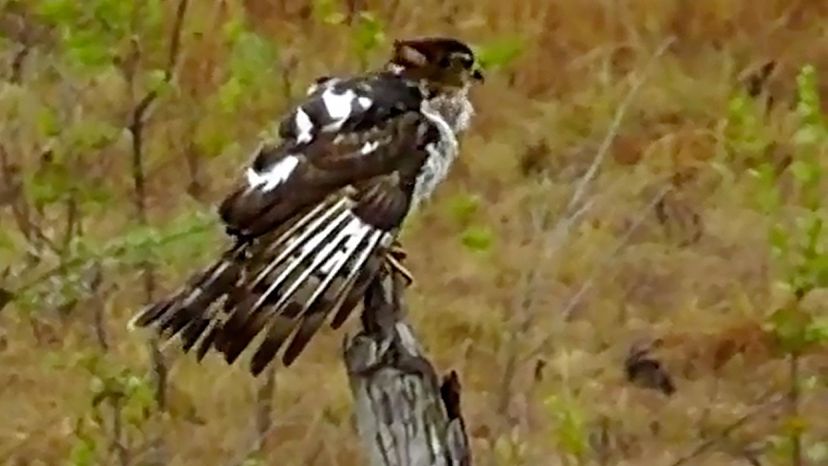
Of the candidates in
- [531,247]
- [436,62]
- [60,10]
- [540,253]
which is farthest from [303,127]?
[531,247]

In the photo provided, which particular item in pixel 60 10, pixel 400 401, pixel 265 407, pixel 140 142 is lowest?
pixel 400 401

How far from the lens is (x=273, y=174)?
2891 mm

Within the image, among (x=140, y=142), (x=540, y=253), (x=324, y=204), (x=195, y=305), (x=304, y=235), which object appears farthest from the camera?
(x=540, y=253)

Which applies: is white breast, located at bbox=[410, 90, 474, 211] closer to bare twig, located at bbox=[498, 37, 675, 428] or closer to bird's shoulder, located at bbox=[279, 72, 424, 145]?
bird's shoulder, located at bbox=[279, 72, 424, 145]

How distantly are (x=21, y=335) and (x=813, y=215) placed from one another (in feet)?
8.90

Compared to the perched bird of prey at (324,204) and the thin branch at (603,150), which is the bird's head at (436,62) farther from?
the thin branch at (603,150)

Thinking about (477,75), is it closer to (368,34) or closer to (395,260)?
(368,34)

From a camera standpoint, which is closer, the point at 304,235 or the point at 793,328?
the point at 304,235

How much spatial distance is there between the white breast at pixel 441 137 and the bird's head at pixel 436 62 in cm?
3

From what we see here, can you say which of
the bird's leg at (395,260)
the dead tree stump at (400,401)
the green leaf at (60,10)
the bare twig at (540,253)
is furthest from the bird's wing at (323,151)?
the bare twig at (540,253)

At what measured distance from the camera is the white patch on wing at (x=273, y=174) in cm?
284

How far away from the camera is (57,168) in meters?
3.82

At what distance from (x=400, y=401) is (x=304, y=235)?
0.44 m

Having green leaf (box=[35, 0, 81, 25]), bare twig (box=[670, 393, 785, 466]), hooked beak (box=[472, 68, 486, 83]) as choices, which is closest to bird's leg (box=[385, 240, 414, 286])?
hooked beak (box=[472, 68, 486, 83])
